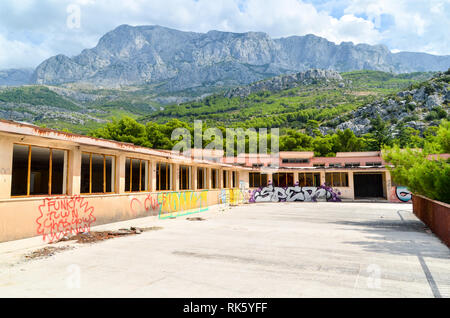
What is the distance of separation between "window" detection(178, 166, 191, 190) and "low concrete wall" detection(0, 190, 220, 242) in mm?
3188

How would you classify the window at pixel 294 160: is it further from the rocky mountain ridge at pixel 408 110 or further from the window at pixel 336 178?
the rocky mountain ridge at pixel 408 110

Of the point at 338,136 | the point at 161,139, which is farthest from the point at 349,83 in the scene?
the point at 161,139

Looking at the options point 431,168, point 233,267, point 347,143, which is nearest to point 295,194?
point 431,168

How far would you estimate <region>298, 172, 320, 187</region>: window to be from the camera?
112ft

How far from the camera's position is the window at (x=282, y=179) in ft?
116

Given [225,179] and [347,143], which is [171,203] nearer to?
[225,179]

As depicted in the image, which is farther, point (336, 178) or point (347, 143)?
point (347, 143)

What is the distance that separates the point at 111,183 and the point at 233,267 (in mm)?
9187

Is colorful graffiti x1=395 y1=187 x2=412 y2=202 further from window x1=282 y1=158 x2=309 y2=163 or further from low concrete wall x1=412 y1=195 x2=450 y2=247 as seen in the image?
low concrete wall x1=412 y1=195 x2=450 y2=247

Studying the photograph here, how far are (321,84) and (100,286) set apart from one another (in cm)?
13988

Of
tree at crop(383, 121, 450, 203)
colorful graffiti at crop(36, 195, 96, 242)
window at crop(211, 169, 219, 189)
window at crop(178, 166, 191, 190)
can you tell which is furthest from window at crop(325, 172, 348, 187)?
colorful graffiti at crop(36, 195, 96, 242)

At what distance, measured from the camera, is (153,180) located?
16047 millimetres

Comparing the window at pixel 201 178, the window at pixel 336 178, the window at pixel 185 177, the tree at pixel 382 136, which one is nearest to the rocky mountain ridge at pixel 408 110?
the tree at pixel 382 136

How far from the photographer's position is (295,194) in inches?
1288
